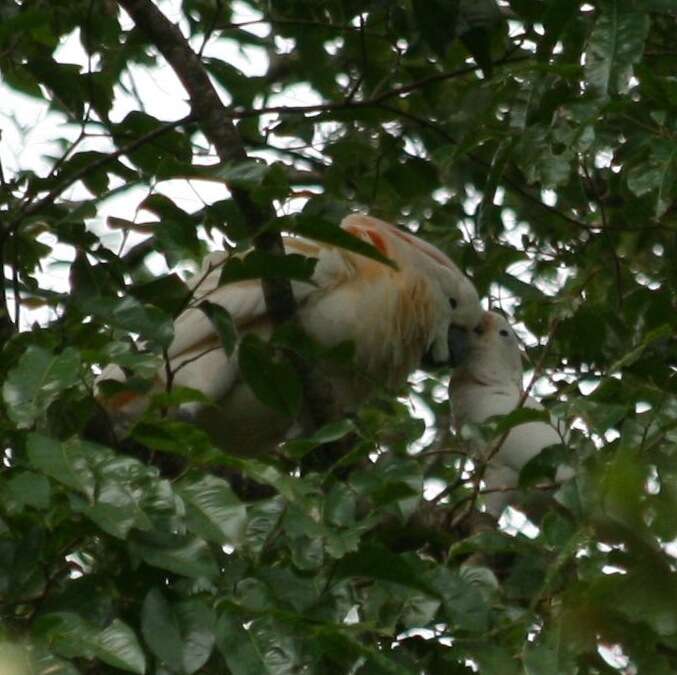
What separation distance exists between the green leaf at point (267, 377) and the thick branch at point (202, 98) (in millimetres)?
391

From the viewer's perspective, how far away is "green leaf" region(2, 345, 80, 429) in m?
1.97

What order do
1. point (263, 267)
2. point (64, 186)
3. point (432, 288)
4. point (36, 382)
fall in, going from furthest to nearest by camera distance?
point (432, 288) → point (64, 186) → point (263, 267) → point (36, 382)

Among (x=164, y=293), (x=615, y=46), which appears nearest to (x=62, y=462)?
(x=164, y=293)

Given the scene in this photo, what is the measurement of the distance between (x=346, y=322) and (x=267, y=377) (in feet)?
3.98

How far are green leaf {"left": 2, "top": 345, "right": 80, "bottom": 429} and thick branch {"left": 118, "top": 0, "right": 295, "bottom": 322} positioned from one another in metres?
1.02

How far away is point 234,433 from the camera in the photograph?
396 cm

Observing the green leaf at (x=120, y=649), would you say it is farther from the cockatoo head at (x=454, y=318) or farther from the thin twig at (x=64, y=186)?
the cockatoo head at (x=454, y=318)

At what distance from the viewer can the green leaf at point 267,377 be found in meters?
2.67

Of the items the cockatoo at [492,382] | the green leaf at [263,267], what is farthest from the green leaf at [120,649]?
the cockatoo at [492,382]

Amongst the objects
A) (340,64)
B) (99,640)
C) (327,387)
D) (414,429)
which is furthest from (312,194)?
(340,64)

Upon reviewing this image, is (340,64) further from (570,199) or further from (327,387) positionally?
(327,387)

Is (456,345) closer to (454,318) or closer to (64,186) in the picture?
(454,318)

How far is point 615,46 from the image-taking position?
8.79ft

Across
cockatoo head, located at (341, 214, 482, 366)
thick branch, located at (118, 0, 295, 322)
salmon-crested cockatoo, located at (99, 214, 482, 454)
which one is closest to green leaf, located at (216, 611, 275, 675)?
thick branch, located at (118, 0, 295, 322)
